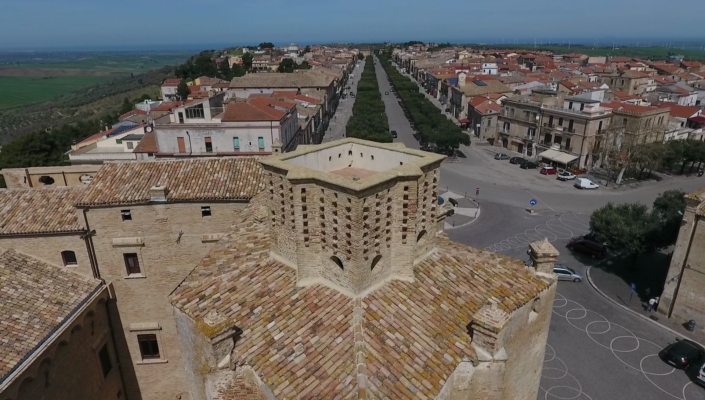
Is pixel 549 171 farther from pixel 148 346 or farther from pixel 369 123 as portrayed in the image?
pixel 148 346

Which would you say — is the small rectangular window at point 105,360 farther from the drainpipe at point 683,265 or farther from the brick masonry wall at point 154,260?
the drainpipe at point 683,265

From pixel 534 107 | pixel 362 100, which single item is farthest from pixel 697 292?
pixel 362 100

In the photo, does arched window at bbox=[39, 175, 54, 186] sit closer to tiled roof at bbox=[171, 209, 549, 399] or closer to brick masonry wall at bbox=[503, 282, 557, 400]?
tiled roof at bbox=[171, 209, 549, 399]

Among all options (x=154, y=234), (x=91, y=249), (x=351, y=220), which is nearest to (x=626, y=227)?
(x=351, y=220)

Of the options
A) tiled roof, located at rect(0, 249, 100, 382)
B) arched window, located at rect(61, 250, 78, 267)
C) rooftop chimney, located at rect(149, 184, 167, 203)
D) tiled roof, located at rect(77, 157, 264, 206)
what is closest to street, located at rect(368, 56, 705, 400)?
tiled roof, located at rect(77, 157, 264, 206)

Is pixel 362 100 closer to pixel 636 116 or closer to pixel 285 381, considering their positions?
pixel 636 116

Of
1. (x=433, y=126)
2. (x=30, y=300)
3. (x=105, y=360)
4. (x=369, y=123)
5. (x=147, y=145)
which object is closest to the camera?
(x=30, y=300)

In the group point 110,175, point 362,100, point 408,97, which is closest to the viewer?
point 110,175
